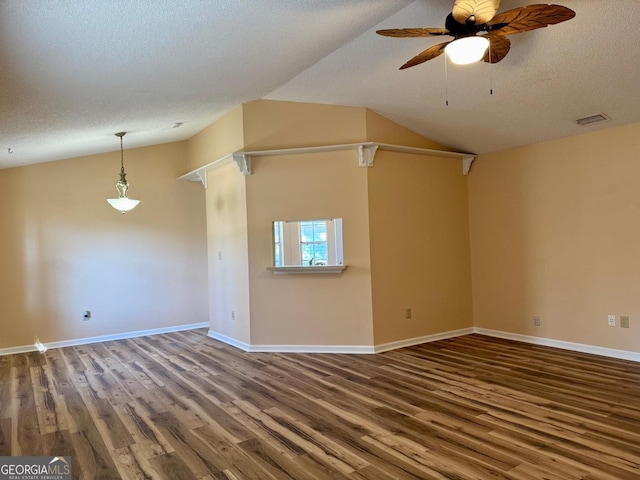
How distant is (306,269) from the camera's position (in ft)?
16.6

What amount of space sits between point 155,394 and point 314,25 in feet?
11.1

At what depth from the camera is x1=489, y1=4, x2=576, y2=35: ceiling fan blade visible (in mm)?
2230

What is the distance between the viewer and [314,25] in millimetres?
3053

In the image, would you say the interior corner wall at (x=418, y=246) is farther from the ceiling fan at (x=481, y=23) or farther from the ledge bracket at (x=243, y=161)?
the ceiling fan at (x=481, y=23)

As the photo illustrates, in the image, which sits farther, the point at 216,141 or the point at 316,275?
the point at 216,141

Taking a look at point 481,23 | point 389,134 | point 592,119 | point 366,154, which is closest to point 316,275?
point 366,154

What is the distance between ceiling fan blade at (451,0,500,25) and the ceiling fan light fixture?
0.35 ft

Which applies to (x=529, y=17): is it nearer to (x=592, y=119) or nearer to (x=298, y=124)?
(x=592, y=119)

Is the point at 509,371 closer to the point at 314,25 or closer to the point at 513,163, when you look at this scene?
the point at 513,163

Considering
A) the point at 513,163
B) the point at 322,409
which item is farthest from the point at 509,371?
the point at 513,163

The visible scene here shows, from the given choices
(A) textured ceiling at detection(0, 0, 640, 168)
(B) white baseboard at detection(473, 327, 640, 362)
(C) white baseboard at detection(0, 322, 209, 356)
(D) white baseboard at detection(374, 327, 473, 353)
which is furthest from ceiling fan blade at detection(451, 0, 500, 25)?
(C) white baseboard at detection(0, 322, 209, 356)

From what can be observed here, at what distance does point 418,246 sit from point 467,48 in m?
3.21

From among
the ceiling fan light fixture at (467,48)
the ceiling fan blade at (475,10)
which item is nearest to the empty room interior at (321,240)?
the ceiling fan blade at (475,10)
